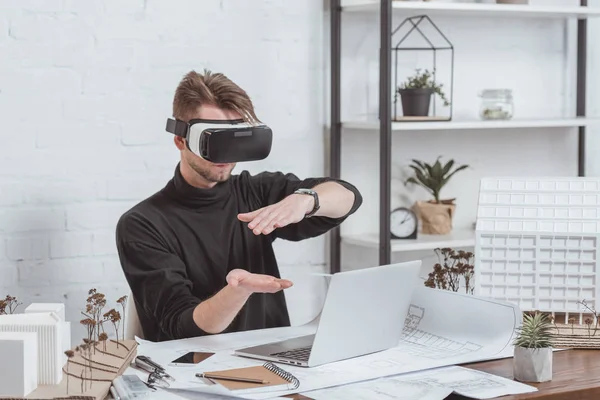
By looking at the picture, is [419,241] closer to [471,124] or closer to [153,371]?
[471,124]

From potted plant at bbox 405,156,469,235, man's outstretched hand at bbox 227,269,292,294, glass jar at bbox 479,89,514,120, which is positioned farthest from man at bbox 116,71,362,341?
glass jar at bbox 479,89,514,120

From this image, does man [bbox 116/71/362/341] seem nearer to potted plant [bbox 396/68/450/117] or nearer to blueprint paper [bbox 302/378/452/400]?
blueprint paper [bbox 302/378/452/400]

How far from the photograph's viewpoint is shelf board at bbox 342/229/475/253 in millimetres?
3215

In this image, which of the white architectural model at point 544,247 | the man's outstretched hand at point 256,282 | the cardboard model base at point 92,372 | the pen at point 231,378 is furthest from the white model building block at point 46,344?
the white architectural model at point 544,247

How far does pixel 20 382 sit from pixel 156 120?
5.35ft

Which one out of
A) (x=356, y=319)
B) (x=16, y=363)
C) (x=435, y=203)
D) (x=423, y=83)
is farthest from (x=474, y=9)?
(x=16, y=363)

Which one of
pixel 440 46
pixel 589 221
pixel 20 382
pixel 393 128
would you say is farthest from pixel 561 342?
pixel 440 46

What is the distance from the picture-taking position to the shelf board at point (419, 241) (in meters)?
3.21

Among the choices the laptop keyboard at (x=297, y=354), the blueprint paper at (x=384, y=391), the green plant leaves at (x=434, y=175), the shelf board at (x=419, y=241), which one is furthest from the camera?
the green plant leaves at (x=434, y=175)

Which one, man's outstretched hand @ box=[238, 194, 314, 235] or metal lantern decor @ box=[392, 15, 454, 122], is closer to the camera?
man's outstretched hand @ box=[238, 194, 314, 235]

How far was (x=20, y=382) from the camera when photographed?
1.50m

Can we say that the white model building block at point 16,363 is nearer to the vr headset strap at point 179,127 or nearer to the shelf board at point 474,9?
the vr headset strap at point 179,127

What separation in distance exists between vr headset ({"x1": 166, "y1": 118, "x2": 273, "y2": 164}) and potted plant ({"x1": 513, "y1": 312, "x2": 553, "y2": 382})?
2.45 feet

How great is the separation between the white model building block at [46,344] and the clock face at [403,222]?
1.93 m
